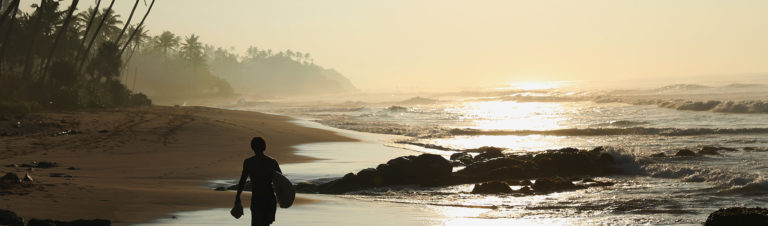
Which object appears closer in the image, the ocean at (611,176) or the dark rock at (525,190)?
the ocean at (611,176)

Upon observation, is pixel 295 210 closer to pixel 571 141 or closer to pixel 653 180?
pixel 653 180

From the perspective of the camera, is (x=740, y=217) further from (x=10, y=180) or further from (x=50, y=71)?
(x=50, y=71)

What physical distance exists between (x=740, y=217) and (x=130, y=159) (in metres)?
14.5

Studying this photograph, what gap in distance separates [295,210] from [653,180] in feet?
27.9

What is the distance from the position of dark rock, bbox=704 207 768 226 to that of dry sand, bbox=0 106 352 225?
6681 millimetres

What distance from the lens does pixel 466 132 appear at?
116ft

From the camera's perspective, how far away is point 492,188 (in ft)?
46.1

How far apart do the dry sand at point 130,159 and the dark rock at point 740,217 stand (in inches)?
263

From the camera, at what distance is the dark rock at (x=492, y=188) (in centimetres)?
1397

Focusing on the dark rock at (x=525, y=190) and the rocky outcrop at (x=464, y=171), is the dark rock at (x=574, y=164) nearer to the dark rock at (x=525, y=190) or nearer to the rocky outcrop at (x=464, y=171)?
the rocky outcrop at (x=464, y=171)

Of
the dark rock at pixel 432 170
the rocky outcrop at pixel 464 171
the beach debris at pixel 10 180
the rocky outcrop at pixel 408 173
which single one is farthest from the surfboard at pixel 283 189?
the dark rock at pixel 432 170

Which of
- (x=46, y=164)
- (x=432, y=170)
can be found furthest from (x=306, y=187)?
(x=46, y=164)

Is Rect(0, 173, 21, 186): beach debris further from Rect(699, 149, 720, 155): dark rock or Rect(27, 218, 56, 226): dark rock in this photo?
Rect(699, 149, 720, 155): dark rock

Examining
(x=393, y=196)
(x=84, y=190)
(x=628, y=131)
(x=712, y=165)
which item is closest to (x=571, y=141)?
(x=628, y=131)
